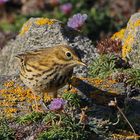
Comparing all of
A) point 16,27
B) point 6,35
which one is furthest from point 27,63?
point 16,27

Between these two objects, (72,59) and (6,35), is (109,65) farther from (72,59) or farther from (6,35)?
(6,35)

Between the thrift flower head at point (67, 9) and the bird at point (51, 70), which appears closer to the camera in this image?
the bird at point (51, 70)

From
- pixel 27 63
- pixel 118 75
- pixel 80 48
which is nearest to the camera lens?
pixel 27 63

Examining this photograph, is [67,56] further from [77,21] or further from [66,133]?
[77,21]

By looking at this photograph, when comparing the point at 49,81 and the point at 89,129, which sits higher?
the point at 49,81

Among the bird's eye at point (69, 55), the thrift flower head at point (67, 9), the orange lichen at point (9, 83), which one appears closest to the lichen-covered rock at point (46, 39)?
the orange lichen at point (9, 83)

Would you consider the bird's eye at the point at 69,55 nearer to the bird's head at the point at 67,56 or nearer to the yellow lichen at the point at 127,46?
the bird's head at the point at 67,56
